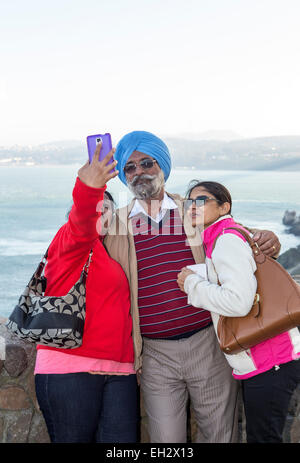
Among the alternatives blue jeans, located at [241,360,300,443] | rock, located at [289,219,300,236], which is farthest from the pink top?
rock, located at [289,219,300,236]

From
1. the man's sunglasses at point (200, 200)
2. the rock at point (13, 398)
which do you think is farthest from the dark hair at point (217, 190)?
the rock at point (13, 398)

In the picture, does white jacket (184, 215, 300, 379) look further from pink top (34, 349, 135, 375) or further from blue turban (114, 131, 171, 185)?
blue turban (114, 131, 171, 185)

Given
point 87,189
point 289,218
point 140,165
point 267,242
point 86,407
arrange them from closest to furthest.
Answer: point 87,189, point 86,407, point 267,242, point 140,165, point 289,218

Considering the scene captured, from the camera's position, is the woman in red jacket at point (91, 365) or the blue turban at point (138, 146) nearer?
the woman in red jacket at point (91, 365)

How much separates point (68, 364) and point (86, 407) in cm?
23

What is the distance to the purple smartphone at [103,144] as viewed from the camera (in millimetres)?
1955

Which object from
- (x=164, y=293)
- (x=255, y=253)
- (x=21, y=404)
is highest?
(x=255, y=253)

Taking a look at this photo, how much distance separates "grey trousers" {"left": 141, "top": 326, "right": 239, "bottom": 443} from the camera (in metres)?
2.53

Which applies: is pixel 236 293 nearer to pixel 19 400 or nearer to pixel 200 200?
pixel 200 200

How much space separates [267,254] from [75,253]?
1.08 meters

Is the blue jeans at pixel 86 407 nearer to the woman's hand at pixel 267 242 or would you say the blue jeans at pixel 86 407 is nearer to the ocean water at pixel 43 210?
the woman's hand at pixel 267 242

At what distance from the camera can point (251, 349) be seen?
229 centimetres

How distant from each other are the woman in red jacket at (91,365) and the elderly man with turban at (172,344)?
0.17 metres

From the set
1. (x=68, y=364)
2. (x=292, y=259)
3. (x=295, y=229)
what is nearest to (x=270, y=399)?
(x=68, y=364)
